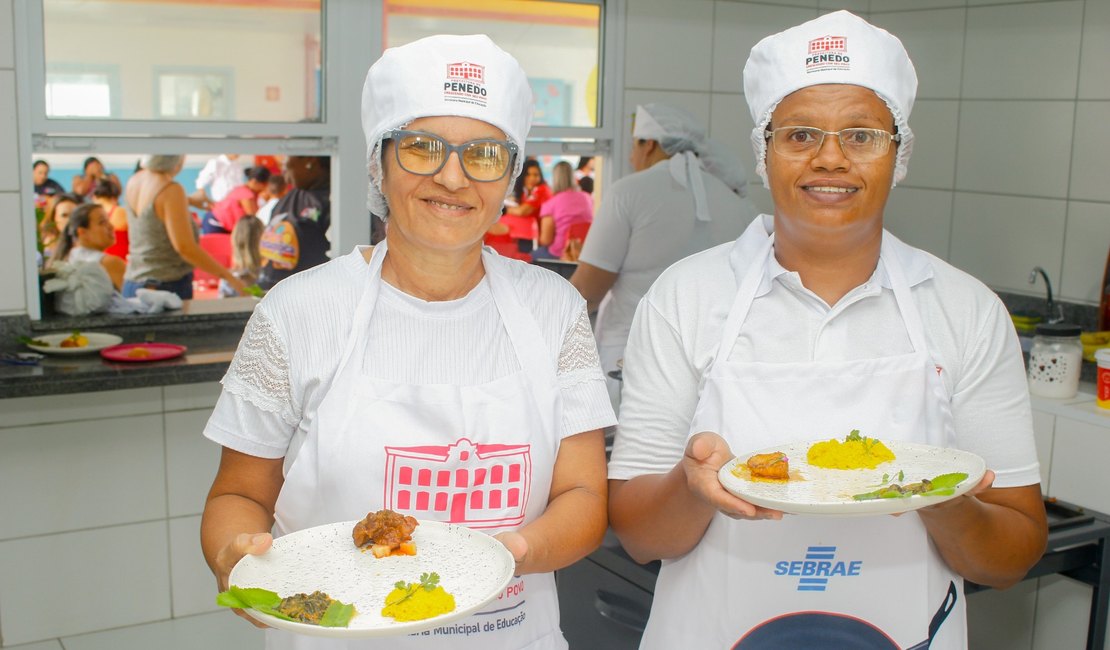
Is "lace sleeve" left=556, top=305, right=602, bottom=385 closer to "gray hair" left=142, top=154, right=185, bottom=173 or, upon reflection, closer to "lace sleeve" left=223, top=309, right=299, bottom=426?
"lace sleeve" left=223, top=309, right=299, bottom=426

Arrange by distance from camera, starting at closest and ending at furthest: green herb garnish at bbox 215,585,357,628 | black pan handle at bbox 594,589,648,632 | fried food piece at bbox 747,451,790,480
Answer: green herb garnish at bbox 215,585,357,628
fried food piece at bbox 747,451,790,480
black pan handle at bbox 594,589,648,632

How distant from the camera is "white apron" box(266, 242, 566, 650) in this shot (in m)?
1.39

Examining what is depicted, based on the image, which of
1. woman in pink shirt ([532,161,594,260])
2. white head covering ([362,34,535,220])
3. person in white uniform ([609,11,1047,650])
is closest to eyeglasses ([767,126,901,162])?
person in white uniform ([609,11,1047,650])

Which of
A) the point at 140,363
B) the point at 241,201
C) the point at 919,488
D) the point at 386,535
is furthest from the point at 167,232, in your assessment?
the point at 919,488

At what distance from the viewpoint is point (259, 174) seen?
713cm

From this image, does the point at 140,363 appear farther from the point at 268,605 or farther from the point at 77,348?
the point at 268,605

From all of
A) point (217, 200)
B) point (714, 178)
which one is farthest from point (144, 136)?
point (217, 200)

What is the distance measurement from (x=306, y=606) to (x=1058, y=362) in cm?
231

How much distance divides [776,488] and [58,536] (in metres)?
2.63

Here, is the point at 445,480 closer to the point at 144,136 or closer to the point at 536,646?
the point at 536,646

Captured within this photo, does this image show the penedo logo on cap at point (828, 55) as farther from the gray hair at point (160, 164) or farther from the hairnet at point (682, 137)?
the gray hair at point (160, 164)

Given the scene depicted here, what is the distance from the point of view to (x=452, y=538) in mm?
1324

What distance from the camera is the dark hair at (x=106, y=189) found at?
6.28m

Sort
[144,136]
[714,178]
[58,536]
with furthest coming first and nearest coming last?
[714,178] < [144,136] < [58,536]
